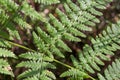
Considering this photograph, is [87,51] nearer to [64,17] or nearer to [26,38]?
[64,17]

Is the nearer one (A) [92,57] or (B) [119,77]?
(B) [119,77]

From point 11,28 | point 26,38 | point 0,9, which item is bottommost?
point 26,38

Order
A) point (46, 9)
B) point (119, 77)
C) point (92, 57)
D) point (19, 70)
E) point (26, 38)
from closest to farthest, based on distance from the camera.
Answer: point (119, 77) < point (92, 57) < point (19, 70) < point (26, 38) < point (46, 9)

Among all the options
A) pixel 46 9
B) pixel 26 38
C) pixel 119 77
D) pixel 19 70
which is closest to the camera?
pixel 119 77

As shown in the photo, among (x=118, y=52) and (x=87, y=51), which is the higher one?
(x=87, y=51)

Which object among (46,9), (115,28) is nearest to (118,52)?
(46,9)

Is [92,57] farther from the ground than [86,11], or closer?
closer

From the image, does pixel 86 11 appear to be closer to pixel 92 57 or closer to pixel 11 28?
pixel 92 57

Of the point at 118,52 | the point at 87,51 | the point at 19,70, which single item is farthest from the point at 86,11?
the point at 118,52

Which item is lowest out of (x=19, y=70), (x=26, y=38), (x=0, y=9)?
(x=19, y=70)
